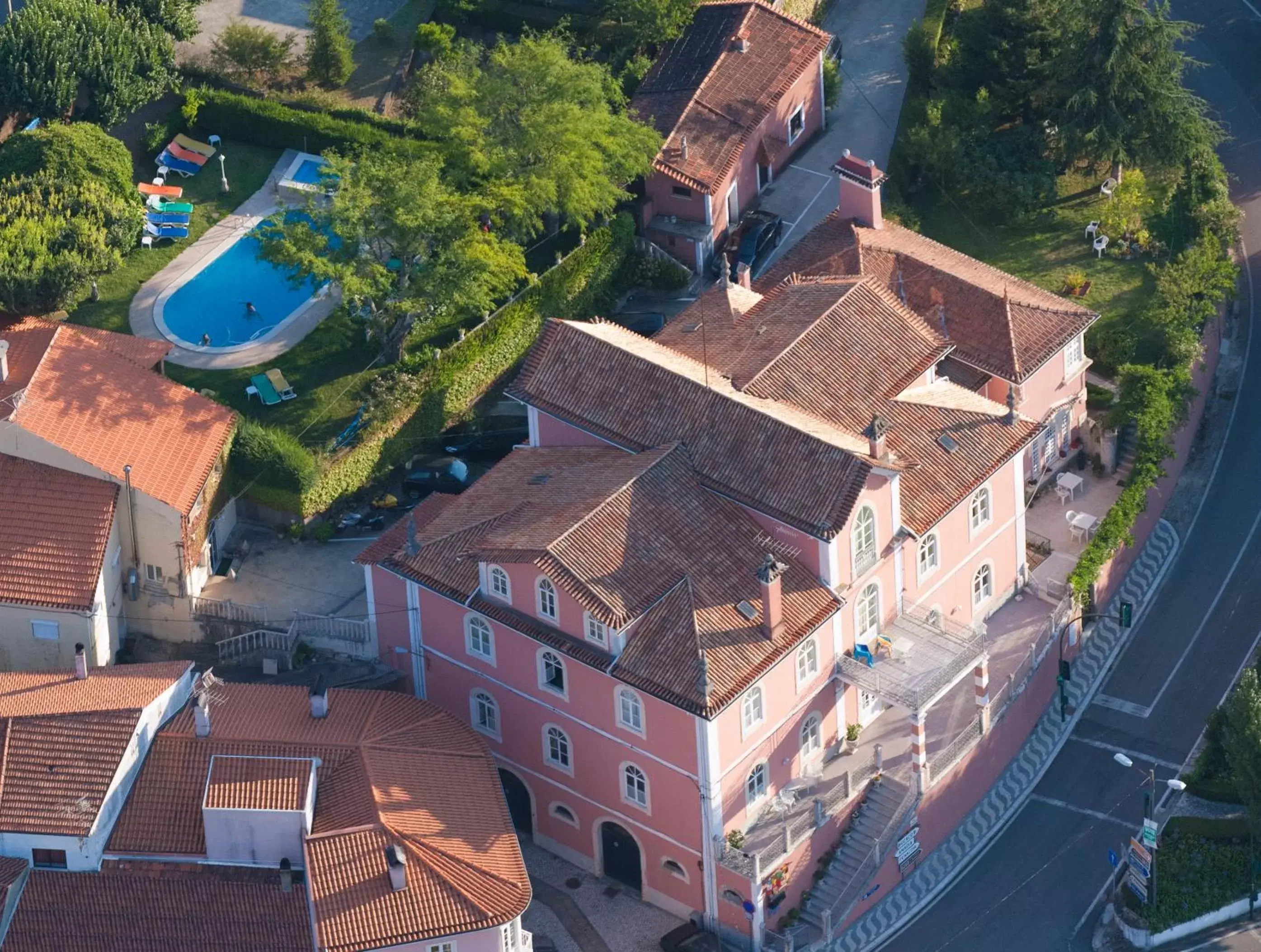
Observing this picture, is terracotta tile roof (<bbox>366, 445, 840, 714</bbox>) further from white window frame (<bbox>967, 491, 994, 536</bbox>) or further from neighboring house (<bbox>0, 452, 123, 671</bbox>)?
neighboring house (<bbox>0, 452, 123, 671</bbox>)

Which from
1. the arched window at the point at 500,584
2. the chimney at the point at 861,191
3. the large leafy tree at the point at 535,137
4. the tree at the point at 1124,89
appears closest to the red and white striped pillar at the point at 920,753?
the arched window at the point at 500,584

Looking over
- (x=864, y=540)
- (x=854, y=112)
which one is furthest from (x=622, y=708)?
(x=854, y=112)

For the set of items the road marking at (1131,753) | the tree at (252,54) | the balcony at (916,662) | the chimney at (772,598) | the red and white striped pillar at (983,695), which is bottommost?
the road marking at (1131,753)

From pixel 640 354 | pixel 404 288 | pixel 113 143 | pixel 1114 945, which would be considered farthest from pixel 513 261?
pixel 1114 945

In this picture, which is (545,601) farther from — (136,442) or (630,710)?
(136,442)

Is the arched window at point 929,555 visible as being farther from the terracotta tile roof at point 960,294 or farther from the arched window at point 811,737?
the terracotta tile roof at point 960,294

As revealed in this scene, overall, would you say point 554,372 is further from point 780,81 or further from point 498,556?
point 780,81
